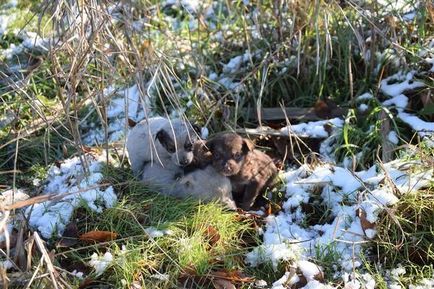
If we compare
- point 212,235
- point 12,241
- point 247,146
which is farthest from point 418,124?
point 12,241

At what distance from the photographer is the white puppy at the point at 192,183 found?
14.9 ft

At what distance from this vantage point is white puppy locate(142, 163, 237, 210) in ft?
14.9

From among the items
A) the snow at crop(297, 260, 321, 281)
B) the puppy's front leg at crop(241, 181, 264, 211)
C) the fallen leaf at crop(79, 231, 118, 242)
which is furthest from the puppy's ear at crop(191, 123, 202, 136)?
the snow at crop(297, 260, 321, 281)

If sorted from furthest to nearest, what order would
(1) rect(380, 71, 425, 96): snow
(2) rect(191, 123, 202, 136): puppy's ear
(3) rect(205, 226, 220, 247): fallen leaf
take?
1. (1) rect(380, 71, 425, 96): snow
2. (2) rect(191, 123, 202, 136): puppy's ear
3. (3) rect(205, 226, 220, 247): fallen leaf

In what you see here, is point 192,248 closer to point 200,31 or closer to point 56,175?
point 56,175

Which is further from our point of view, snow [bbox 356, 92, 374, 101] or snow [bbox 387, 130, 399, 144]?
snow [bbox 356, 92, 374, 101]

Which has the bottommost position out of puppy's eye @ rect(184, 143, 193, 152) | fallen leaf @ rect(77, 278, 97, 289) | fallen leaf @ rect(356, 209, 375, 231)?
fallen leaf @ rect(77, 278, 97, 289)

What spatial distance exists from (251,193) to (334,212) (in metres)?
0.62

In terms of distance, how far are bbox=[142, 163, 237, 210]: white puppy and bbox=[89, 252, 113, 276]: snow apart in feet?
2.79

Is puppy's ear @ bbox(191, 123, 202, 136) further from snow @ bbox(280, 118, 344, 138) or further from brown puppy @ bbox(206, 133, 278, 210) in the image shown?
snow @ bbox(280, 118, 344, 138)

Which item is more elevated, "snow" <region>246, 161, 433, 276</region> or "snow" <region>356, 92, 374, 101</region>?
"snow" <region>356, 92, 374, 101</region>

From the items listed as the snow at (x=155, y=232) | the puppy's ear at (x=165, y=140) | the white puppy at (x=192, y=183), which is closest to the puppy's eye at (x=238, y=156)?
the white puppy at (x=192, y=183)

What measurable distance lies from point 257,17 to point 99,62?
83.5 inches

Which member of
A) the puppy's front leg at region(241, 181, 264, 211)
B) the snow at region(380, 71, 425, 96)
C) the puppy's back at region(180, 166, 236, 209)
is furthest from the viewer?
the snow at region(380, 71, 425, 96)
